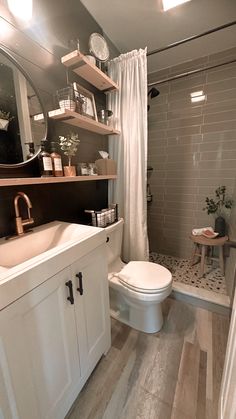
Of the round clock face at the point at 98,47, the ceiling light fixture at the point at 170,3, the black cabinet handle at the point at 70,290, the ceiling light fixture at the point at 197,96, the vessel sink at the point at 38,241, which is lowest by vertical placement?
the black cabinet handle at the point at 70,290

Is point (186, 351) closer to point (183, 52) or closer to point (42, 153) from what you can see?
point (42, 153)

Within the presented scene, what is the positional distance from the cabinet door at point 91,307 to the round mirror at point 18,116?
2.24 ft

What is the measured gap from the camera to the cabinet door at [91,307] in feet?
2.98

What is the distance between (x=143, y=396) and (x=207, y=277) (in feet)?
4.38

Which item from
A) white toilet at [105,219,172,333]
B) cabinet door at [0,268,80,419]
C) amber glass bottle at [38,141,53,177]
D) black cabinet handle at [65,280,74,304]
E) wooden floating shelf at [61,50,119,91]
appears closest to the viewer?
cabinet door at [0,268,80,419]

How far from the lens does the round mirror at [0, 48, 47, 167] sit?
93 centimetres

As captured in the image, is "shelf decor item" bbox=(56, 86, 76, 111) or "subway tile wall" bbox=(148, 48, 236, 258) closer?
"shelf decor item" bbox=(56, 86, 76, 111)

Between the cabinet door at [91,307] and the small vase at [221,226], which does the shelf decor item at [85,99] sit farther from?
the small vase at [221,226]

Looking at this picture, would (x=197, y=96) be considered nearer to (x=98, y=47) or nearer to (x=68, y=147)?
(x=98, y=47)

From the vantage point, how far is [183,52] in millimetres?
1896

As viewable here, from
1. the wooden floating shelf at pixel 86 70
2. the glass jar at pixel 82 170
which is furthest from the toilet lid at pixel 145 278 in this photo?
the wooden floating shelf at pixel 86 70

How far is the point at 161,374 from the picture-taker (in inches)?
44.4

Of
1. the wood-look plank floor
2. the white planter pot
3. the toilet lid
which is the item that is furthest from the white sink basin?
the wood-look plank floor

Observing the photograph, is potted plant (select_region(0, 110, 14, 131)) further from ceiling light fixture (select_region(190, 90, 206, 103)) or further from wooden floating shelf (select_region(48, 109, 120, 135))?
ceiling light fixture (select_region(190, 90, 206, 103))
